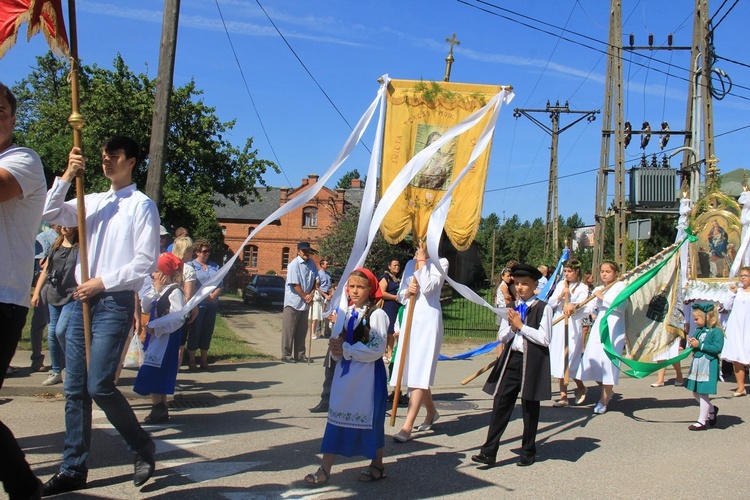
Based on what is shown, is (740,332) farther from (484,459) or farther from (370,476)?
(370,476)

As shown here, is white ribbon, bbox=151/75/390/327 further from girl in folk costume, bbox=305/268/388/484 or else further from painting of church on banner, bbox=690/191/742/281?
painting of church on banner, bbox=690/191/742/281

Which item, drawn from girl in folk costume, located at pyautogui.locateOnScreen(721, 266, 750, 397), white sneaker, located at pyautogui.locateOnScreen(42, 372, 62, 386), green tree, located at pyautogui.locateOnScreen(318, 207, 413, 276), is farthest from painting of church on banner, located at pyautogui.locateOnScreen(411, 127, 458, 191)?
green tree, located at pyautogui.locateOnScreen(318, 207, 413, 276)

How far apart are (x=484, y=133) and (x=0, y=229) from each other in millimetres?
4422

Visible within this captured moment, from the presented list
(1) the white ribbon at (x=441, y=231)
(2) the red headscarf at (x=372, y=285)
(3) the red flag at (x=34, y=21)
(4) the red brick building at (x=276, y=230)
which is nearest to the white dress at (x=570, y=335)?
(1) the white ribbon at (x=441, y=231)

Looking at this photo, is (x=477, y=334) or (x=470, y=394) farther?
(x=477, y=334)

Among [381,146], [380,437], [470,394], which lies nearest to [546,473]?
Answer: [380,437]

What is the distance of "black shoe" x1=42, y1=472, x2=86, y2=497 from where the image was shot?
4320mm

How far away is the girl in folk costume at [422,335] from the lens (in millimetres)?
6777

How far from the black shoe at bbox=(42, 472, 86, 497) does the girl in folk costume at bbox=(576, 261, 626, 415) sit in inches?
240

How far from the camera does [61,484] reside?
14.3ft

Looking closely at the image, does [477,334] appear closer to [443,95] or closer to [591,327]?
[591,327]

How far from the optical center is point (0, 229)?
3.60 metres

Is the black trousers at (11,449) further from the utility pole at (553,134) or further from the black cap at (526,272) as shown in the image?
the utility pole at (553,134)

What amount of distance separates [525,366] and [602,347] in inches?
126
